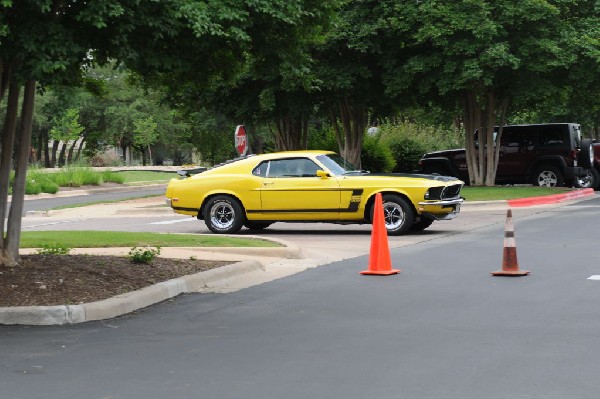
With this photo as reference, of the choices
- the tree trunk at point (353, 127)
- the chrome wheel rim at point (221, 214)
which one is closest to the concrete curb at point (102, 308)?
the chrome wheel rim at point (221, 214)

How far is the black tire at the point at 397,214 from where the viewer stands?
20.0 m

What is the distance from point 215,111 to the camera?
Result: 40.6 m

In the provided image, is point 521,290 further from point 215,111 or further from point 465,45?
point 215,111

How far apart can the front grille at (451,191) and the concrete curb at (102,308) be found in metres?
8.19

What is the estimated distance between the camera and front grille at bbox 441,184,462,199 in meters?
20.1

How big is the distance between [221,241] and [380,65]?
20.8 meters

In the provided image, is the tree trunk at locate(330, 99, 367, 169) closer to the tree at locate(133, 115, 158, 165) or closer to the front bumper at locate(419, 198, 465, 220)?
the front bumper at locate(419, 198, 465, 220)

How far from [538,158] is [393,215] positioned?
17.0 metres

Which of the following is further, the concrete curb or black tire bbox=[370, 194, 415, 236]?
black tire bbox=[370, 194, 415, 236]

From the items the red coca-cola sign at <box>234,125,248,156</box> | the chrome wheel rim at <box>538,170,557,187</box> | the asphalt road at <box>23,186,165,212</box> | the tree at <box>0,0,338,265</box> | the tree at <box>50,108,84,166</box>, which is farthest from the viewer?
the tree at <box>50,108,84,166</box>

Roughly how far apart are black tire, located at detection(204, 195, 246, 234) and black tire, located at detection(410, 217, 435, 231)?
3.24m

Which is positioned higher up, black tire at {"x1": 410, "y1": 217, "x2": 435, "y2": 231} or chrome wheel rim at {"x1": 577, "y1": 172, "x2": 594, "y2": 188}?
chrome wheel rim at {"x1": 577, "y1": 172, "x2": 594, "y2": 188}

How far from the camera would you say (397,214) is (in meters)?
20.2

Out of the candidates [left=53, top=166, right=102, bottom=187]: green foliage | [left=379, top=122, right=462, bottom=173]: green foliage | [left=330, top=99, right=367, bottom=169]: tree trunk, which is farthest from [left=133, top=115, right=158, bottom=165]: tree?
[left=330, top=99, right=367, bottom=169]: tree trunk
